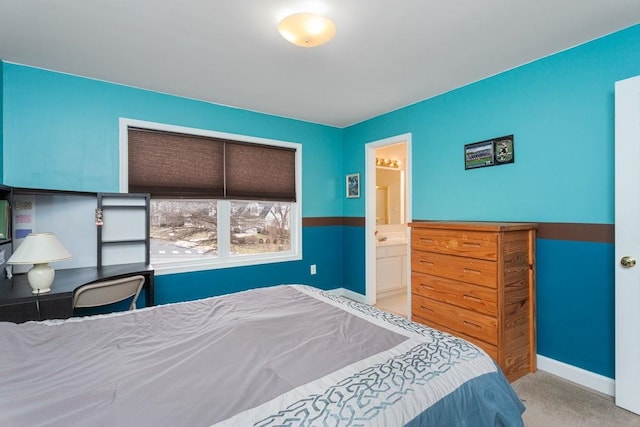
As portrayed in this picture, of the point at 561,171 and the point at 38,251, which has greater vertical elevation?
the point at 561,171

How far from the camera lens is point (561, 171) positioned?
7.62ft

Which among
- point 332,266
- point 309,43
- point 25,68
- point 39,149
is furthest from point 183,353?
point 332,266

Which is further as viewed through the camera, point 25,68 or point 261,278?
point 261,278

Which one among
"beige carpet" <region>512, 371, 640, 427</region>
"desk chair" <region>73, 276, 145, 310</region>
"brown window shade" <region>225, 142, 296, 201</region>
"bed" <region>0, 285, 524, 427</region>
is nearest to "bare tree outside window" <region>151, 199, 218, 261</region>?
"brown window shade" <region>225, 142, 296, 201</region>

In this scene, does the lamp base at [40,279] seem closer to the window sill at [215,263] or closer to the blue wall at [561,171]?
the window sill at [215,263]

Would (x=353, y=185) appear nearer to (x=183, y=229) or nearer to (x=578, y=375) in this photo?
(x=183, y=229)

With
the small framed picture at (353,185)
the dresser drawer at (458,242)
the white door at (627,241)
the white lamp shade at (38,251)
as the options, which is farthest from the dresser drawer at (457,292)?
the white lamp shade at (38,251)

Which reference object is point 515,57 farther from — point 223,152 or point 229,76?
point 223,152

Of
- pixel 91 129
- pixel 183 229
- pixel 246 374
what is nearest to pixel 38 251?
pixel 91 129

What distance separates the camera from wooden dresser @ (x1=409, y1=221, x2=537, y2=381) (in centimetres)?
221

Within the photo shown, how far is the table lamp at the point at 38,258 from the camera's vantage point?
193 cm

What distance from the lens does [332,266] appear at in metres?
4.33

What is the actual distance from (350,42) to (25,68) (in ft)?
8.49

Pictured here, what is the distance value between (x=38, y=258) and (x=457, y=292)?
9.52ft
